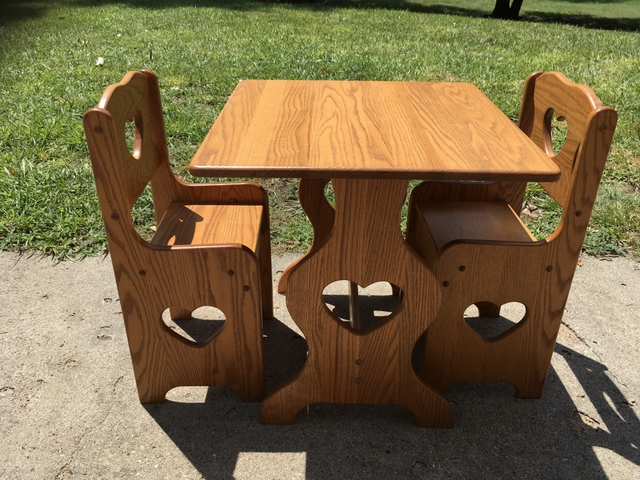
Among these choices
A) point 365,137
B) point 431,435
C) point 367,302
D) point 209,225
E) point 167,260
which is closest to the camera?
point 365,137

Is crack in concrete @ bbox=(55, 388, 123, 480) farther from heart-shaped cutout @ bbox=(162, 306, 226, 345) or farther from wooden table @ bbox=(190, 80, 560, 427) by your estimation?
wooden table @ bbox=(190, 80, 560, 427)

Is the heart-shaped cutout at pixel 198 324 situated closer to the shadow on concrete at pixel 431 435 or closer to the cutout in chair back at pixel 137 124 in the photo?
the shadow on concrete at pixel 431 435

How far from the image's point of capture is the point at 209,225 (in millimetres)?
2283

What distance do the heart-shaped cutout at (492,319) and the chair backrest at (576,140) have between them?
78 centimetres

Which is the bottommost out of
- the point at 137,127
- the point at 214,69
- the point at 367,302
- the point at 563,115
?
the point at 367,302

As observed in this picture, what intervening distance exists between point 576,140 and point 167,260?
1447 mm

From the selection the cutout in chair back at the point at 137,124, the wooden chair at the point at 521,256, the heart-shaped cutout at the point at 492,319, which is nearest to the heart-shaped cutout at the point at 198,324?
the cutout in chair back at the point at 137,124

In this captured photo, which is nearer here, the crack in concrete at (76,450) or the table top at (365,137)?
the table top at (365,137)

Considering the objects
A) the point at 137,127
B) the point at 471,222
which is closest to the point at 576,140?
the point at 471,222

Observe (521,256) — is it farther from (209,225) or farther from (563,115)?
(209,225)

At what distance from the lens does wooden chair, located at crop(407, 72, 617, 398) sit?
Result: 73.7 inches

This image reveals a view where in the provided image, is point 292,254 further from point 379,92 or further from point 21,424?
point 21,424

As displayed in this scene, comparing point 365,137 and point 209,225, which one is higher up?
point 365,137

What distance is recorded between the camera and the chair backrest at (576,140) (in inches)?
69.1
